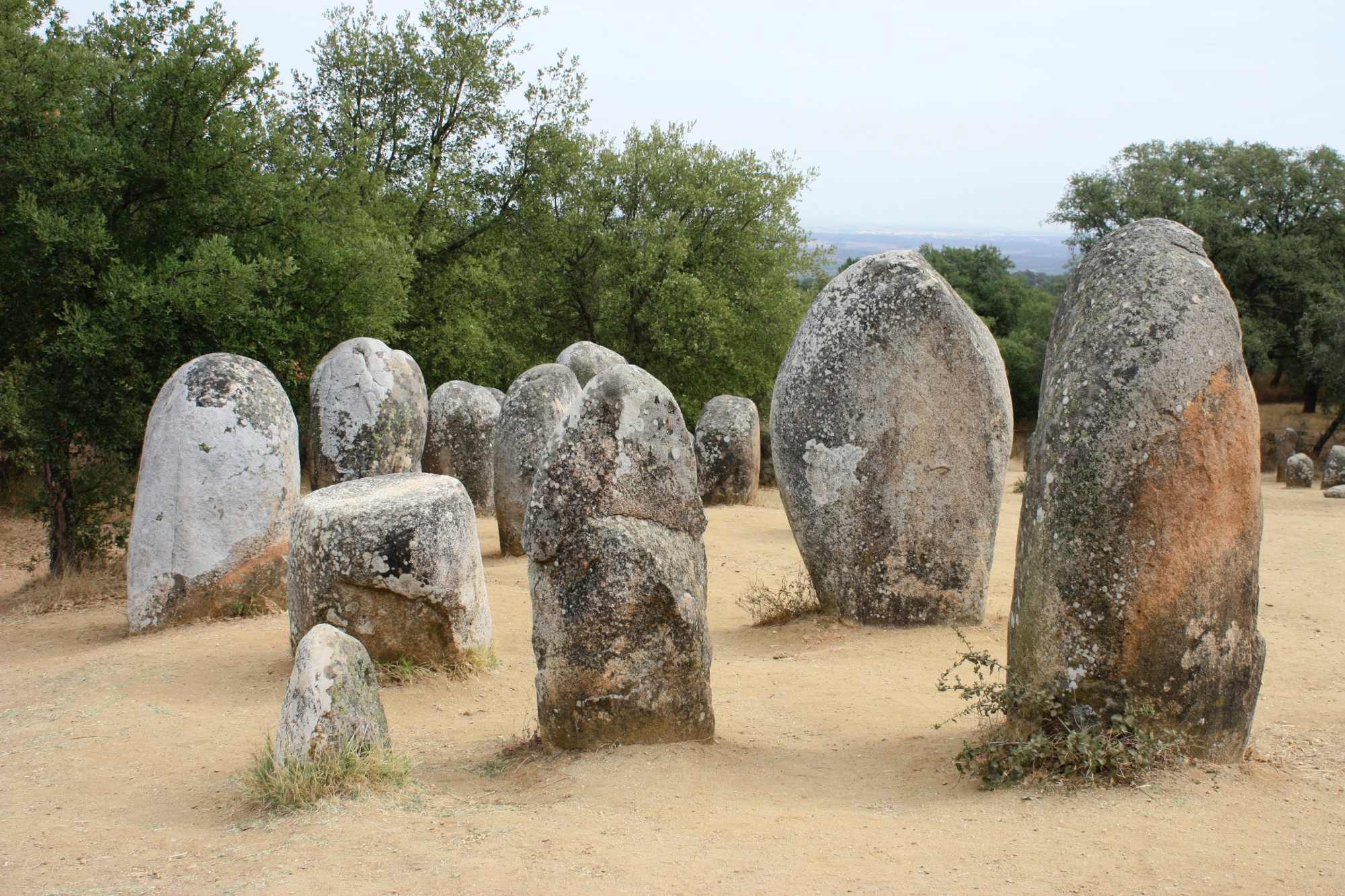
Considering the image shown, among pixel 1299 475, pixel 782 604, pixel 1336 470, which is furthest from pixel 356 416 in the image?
pixel 1299 475

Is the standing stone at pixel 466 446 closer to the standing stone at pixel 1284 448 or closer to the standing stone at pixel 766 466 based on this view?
the standing stone at pixel 766 466

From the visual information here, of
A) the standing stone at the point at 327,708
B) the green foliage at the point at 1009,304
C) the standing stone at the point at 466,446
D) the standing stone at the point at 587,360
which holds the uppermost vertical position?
the green foliage at the point at 1009,304

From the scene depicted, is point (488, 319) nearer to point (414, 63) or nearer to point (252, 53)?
point (414, 63)

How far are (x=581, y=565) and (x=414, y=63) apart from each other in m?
18.0

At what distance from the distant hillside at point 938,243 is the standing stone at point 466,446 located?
5.37 metres

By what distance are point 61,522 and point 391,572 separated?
6.26 meters

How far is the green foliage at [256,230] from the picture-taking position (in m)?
10.7

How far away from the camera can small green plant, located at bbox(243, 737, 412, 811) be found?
15.3ft

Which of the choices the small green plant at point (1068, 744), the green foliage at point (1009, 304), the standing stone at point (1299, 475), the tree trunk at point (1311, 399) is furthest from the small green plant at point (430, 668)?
the tree trunk at point (1311, 399)

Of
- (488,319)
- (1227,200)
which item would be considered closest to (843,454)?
(488,319)

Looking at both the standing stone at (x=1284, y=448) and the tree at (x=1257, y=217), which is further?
the tree at (x=1257, y=217)

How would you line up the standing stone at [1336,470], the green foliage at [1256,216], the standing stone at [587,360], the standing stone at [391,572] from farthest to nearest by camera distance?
the green foliage at [1256,216] → the standing stone at [1336,470] → the standing stone at [587,360] → the standing stone at [391,572]

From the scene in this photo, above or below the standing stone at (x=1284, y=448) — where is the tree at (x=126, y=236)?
above

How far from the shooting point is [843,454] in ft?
27.2
